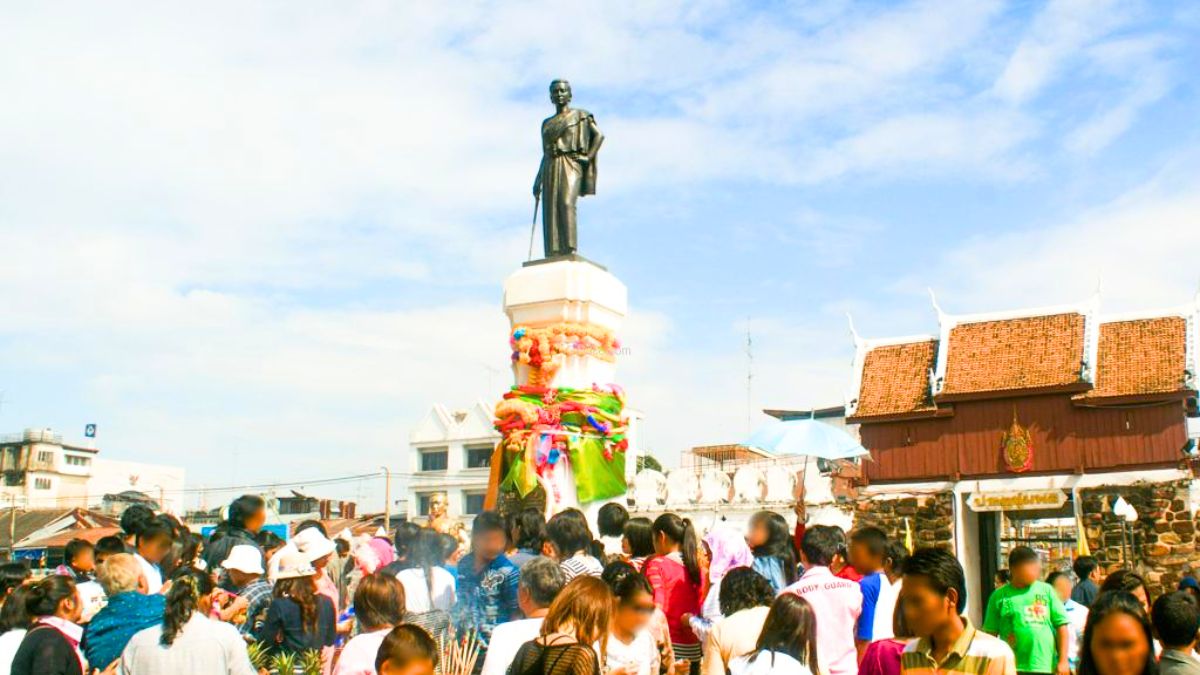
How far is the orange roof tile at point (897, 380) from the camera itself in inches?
1173

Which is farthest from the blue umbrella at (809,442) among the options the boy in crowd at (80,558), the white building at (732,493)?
the white building at (732,493)

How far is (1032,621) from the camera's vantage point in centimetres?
683

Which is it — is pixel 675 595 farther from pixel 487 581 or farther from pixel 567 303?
pixel 567 303

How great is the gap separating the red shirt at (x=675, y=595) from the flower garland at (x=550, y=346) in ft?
12.2

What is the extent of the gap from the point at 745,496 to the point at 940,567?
22747 millimetres

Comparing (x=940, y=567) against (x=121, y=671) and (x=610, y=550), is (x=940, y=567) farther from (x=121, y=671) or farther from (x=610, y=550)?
(x=610, y=550)

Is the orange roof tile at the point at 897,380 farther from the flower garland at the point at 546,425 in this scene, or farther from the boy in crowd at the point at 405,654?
the boy in crowd at the point at 405,654

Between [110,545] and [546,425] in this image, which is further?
[546,425]

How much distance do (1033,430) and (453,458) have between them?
28801 millimetres

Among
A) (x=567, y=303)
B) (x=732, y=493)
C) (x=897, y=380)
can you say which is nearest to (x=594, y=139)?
(x=567, y=303)

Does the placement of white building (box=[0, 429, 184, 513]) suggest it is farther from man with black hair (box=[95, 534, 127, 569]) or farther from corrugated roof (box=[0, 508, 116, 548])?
man with black hair (box=[95, 534, 127, 569])

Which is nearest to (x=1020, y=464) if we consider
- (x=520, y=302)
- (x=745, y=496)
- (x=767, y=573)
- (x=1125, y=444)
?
(x=1125, y=444)

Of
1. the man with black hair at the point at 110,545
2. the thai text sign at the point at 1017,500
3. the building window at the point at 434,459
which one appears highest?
the building window at the point at 434,459

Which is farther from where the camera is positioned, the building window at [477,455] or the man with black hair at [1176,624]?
the building window at [477,455]
